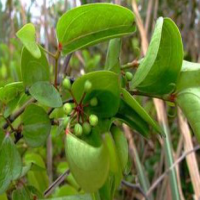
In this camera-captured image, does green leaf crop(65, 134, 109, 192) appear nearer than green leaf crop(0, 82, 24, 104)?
Yes

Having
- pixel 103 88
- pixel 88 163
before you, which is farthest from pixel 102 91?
pixel 88 163

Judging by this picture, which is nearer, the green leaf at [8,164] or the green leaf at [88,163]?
the green leaf at [88,163]

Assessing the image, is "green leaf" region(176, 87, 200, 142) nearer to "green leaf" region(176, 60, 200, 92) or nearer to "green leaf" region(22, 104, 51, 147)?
"green leaf" region(176, 60, 200, 92)

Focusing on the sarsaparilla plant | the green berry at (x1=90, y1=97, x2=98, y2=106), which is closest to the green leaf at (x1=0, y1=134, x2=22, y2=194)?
the sarsaparilla plant

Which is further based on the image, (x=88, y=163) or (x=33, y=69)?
(x=33, y=69)

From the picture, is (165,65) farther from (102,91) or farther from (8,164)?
(8,164)

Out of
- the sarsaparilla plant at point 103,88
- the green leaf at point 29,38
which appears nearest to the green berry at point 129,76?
the sarsaparilla plant at point 103,88

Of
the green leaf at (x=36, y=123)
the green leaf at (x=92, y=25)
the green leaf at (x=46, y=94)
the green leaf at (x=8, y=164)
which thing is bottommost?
the green leaf at (x=8, y=164)

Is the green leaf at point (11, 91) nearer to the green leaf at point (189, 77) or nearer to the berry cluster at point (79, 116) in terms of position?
the berry cluster at point (79, 116)
